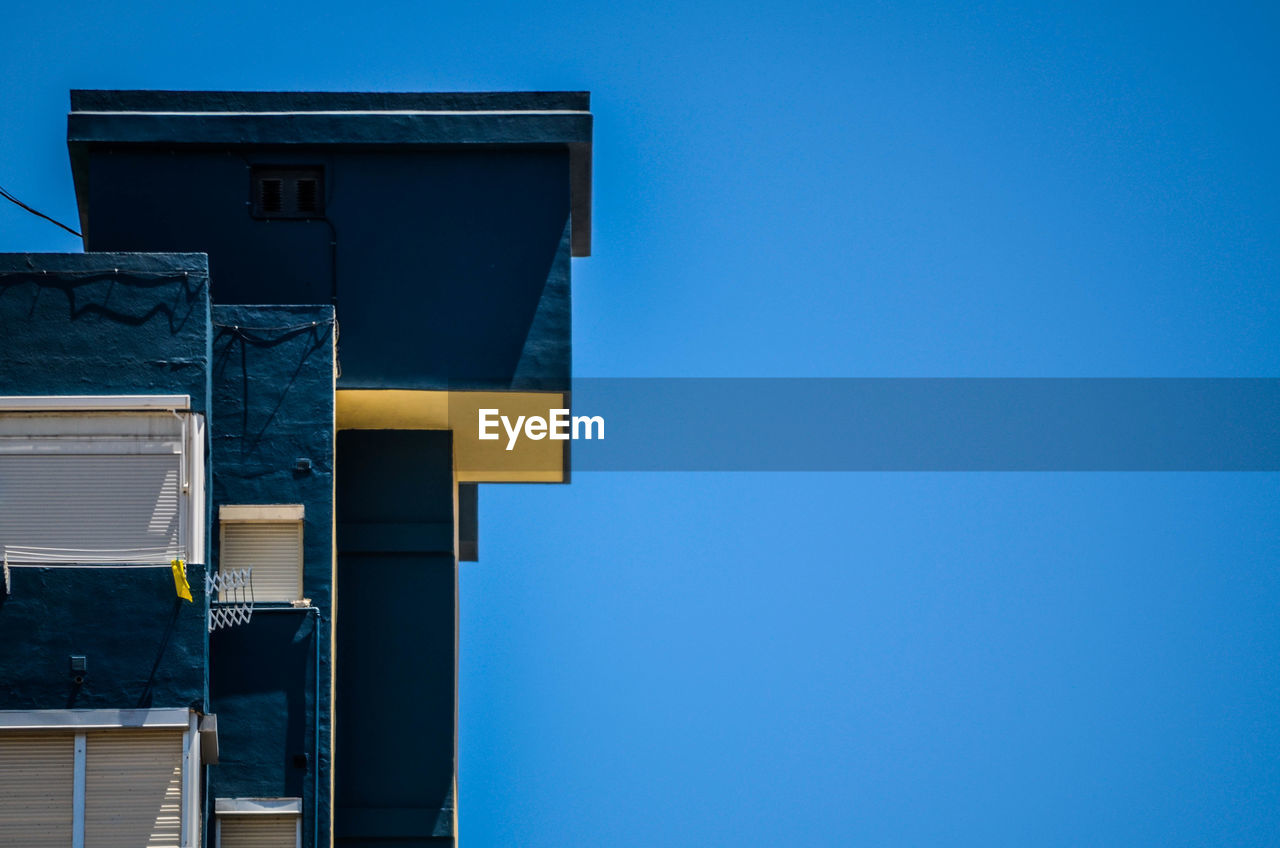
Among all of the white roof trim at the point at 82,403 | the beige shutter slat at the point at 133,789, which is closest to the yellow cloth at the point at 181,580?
the beige shutter slat at the point at 133,789

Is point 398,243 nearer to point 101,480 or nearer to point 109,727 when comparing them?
point 101,480

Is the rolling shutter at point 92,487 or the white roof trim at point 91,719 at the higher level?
the rolling shutter at point 92,487

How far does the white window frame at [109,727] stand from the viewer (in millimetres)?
29859

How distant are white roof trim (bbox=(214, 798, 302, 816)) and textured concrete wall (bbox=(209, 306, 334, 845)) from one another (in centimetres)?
12

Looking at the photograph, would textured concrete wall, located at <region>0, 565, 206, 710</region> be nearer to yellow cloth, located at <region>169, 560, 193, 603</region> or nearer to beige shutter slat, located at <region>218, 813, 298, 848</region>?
yellow cloth, located at <region>169, 560, 193, 603</region>

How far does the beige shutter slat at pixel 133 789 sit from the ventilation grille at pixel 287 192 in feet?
40.7

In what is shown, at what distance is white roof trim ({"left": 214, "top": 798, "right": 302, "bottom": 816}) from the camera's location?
1316 inches

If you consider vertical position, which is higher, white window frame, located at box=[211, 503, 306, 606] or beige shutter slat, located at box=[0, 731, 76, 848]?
white window frame, located at box=[211, 503, 306, 606]

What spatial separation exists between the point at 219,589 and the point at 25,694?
4.84 m

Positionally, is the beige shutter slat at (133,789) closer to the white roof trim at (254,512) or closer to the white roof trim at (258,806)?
the white roof trim at (258,806)

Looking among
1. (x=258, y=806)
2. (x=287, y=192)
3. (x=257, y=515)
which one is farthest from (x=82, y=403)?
(x=287, y=192)

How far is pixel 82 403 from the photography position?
31.6 m

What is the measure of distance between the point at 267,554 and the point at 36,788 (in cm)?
628

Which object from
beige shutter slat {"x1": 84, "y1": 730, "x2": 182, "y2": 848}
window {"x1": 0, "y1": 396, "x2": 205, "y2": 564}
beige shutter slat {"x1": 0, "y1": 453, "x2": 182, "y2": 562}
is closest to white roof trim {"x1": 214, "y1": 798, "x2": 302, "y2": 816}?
beige shutter slat {"x1": 84, "y1": 730, "x2": 182, "y2": 848}
